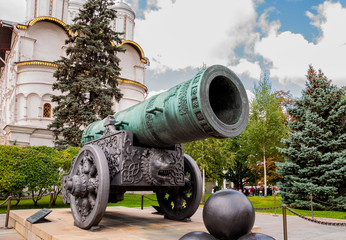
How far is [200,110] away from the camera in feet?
11.2

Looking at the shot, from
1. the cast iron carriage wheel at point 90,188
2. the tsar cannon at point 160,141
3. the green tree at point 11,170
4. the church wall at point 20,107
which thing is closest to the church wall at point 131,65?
the church wall at point 20,107

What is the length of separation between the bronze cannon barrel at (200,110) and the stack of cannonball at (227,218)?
2.44 feet

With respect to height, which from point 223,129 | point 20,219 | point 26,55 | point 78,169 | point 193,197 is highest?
point 26,55

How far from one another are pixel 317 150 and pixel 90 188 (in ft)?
38.2

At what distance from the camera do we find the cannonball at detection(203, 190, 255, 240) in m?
3.35

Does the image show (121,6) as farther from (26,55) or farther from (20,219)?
(20,219)

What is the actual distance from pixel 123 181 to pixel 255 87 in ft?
68.8

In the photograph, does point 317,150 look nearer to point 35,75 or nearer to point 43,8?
point 35,75

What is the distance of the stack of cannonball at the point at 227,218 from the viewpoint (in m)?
3.34

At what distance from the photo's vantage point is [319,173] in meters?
13.1

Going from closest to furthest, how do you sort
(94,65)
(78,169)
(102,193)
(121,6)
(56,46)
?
(102,193) → (78,169) → (94,65) → (56,46) → (121,6)

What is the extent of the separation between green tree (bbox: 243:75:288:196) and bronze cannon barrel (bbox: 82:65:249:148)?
1790 cm

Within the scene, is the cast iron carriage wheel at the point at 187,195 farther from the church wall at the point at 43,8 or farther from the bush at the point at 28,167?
the church wall at the point at 43,8

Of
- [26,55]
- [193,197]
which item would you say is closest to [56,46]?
[26,55]
